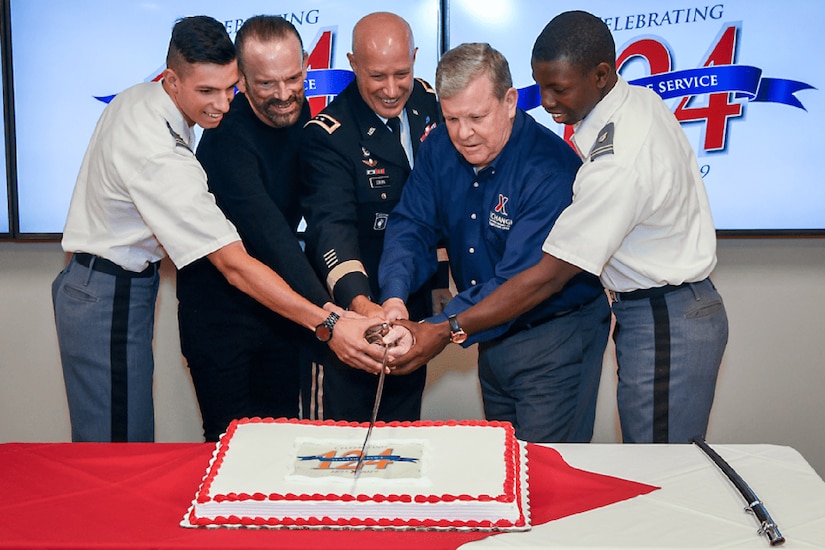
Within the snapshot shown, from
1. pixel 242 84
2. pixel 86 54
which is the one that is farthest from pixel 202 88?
pixel 86 54

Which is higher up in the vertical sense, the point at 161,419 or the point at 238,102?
the point at 238,102

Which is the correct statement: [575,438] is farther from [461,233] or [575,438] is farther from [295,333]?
[295,333]

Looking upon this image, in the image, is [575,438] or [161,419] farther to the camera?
[161,419]

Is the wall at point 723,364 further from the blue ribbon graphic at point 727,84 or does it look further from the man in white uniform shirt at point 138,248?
the man in white uniform shirt at point 138,248

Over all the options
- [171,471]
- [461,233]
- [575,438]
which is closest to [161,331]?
[461,233]

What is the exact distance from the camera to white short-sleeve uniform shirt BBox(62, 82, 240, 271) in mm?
2502

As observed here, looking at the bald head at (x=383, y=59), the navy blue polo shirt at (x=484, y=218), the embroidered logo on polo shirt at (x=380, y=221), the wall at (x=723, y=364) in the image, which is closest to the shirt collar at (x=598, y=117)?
the navy blue polo shirt at (x=484, y=218)

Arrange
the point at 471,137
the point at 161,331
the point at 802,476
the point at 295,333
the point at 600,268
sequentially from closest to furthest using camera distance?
the point at 802,476, the point at 600,268, the point at 471,137, the point at 295,333, the point at 161,331

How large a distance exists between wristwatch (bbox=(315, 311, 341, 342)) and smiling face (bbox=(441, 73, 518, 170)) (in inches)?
23.4

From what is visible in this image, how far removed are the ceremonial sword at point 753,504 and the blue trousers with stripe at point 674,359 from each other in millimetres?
623

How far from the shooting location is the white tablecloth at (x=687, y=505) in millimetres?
1499

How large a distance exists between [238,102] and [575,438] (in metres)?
1.45

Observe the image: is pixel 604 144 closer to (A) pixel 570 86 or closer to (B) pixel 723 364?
(A) pixel 570 86

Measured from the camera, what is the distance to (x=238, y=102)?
288 cm
